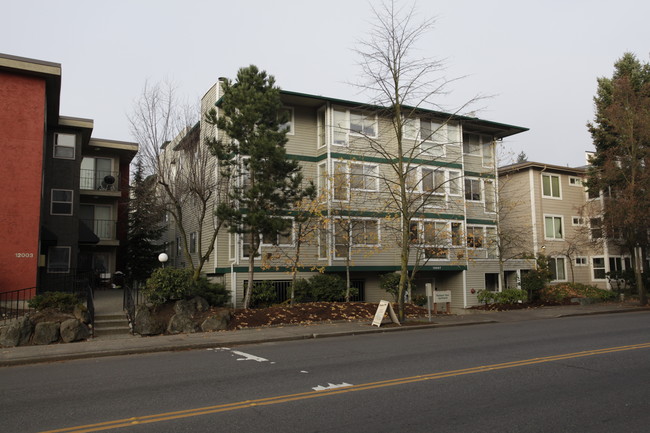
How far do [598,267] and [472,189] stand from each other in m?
13.9

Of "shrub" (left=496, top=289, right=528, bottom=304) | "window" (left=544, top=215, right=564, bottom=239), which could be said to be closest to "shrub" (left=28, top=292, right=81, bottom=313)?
"shrub" (left=496, top=289, right=528, bottom=304)

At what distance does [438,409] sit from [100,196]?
27.1m

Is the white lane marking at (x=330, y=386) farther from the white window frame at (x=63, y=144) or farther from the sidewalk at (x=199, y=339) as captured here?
the white window frame at (x=63, y=144)

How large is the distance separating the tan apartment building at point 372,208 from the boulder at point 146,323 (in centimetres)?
591

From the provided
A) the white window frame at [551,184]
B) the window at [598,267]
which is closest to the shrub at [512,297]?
the white window frame at [551,184]

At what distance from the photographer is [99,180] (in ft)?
98.8

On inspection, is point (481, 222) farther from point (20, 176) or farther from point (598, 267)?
point (20, 176)

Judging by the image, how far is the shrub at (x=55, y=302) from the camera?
15.6 meters

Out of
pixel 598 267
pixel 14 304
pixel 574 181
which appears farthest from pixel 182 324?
pixel 598 267

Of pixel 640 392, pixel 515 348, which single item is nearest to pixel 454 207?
pixel 515 348

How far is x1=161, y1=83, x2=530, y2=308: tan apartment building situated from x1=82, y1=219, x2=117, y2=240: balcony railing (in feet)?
12.1

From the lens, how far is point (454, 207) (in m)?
28.1

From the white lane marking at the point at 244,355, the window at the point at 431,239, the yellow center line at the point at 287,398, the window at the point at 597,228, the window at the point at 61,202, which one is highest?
the window at the point at 61,202

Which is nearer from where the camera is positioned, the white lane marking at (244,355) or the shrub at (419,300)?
the white lane marking at (244,355)
